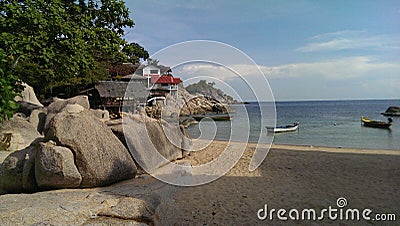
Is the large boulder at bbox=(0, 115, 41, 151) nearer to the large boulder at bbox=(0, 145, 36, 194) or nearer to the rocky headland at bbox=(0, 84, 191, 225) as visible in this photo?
the rocky headland at bbox=(0, 84, 191, 225)

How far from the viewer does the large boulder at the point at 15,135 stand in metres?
7.87

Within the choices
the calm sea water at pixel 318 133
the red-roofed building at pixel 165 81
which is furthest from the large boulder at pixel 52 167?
the calm sea water at pixel 318 133

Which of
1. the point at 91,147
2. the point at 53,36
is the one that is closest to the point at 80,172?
the point at 91,147

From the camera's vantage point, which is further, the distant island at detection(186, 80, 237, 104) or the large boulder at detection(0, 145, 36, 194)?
the distant island at detection(186, 80, 237, 104)

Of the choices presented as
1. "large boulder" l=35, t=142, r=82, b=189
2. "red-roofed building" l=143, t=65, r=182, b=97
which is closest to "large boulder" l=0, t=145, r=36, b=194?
"large boulder" l=35, t=142, r=82, b=189

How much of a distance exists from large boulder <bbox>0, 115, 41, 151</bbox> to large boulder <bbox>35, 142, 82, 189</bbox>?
332cm

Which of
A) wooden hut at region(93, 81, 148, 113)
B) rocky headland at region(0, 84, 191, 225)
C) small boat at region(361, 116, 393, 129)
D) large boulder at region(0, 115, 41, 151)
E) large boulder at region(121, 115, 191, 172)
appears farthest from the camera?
small boat at region(361, 116, 393, 129)

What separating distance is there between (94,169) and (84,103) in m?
9.72

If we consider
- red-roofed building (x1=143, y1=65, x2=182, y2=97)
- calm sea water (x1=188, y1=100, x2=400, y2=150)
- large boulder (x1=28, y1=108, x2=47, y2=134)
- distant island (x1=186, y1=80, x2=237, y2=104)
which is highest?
red-roofed building (x1=143, y1=65, x2=182, y2=97)

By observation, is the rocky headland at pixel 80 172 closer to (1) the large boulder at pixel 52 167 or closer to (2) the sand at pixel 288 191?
(1) the large boulder at pixel 52 167

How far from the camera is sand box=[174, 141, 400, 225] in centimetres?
493

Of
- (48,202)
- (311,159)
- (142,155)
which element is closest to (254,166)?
(311,159)

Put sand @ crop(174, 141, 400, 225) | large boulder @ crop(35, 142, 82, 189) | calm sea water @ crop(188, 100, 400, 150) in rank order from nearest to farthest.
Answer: sand @ crop(174, 141, 400, 225)
large boulder @ crop(35, 142, 82, 189)
calm sea water @ crop(188, 100, 400, 150)

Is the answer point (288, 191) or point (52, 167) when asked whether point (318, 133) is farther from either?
point (52, 167)
